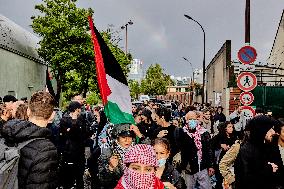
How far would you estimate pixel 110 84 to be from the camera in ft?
22.5

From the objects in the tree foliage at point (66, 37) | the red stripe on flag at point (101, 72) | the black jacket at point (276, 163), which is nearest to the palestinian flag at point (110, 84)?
the red stripe on flag at point (101, 72)

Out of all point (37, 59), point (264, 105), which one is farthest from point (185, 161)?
point (37, 59)

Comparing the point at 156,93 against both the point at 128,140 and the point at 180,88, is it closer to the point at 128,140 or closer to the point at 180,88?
the point at 180,88

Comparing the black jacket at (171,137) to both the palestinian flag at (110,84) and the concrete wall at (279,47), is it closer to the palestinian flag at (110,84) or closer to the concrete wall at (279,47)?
the palestinian flag at (110,84)

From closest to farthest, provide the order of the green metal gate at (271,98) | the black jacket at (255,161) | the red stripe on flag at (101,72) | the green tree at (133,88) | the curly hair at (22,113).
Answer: the black jacket at (255,161), the red stripe on flag at (101,72), the curly hair at (22,113), the green metal gate at (271,98), the green tree at (133,88)

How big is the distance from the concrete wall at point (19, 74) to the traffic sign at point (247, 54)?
22.1 meters

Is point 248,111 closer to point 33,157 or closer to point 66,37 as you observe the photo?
point 33,157

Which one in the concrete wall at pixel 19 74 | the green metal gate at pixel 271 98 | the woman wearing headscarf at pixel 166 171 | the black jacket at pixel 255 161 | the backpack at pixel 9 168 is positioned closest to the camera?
the backpack at pixel 9 168

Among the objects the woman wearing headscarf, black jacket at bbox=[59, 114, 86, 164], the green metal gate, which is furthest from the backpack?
the green metal gate

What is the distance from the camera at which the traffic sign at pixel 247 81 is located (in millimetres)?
13047

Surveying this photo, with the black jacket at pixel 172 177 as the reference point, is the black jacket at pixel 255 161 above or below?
above

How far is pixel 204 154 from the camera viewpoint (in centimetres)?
817

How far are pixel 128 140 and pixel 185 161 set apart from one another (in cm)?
144

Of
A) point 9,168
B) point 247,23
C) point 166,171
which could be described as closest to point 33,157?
point 9,168
